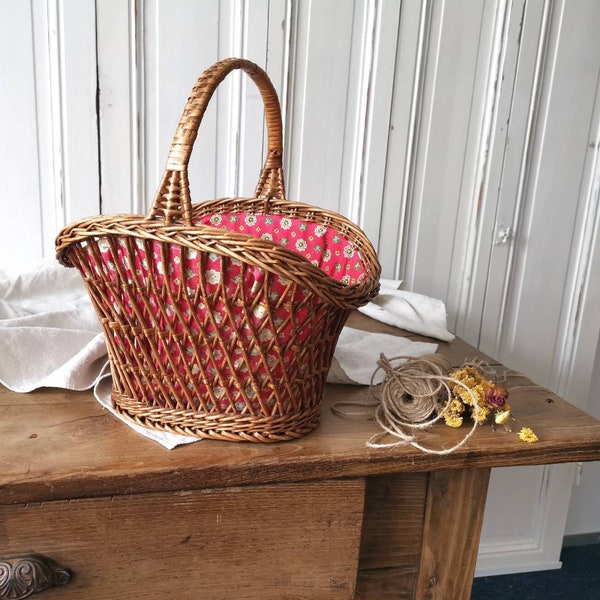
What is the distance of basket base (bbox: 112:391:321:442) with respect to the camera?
567mm

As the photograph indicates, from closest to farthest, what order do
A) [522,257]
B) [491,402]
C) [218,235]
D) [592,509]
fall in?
[218,235]
[491,402]
[522,257]
[592,509]

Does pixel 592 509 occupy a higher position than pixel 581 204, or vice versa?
pixel 581 204

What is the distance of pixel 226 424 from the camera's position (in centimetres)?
57

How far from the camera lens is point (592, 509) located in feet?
5.03

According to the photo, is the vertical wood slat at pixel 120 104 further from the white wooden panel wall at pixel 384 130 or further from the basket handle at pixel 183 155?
the basket handle at pixel 183 155

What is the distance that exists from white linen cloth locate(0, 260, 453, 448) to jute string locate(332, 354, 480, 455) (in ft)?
0.32

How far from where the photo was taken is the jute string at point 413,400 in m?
0.61

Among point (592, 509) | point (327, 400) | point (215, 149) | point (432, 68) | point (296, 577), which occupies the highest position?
point (432, 68)

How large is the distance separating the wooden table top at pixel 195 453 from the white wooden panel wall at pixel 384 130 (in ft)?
1.64

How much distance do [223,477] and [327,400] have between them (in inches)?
7.7

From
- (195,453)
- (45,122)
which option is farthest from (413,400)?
(45,122)

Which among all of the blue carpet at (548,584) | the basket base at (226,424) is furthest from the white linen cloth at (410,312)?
the blue carpet at (548,584)

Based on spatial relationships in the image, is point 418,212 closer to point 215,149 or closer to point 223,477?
point 215,149

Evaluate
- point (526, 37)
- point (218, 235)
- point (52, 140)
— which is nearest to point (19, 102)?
point (52, 140)
